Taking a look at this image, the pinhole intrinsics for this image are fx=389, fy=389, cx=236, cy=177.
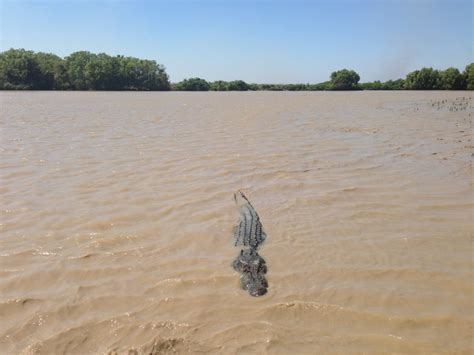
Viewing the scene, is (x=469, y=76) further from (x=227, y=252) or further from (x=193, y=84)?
(x=227, y=252)

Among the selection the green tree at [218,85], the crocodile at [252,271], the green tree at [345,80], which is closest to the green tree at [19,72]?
the green tree at [218,85]

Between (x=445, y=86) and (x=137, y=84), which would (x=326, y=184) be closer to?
(x=445, y=86)

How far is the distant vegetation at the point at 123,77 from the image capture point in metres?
47.2

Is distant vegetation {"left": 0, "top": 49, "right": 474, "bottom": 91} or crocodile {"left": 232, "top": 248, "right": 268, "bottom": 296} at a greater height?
distant vegetation {"left": 0, "top": 49, "right": 474, "bottom": 91}

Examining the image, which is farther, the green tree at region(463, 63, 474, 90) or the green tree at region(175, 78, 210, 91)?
the green tree at region(175, 78, 210, 91)

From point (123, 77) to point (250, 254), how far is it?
62452 mm

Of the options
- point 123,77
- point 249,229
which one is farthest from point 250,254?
point 123,77

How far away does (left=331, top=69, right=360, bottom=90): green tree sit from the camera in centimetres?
6178

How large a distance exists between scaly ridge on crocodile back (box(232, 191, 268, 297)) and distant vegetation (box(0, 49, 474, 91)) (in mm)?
47078

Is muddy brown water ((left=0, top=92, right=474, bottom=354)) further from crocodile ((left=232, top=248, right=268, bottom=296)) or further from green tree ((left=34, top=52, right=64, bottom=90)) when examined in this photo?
green tree ((left=34, top=52, right=64, bottom=90))

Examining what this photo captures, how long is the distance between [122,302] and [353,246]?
95.7 inches

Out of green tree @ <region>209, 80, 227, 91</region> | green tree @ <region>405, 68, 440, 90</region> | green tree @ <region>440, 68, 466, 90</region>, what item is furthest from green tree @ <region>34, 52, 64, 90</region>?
green tree @ <region>440, 68, 466, 90</region>

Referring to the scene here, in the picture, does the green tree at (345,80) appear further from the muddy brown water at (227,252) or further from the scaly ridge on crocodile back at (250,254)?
the scaly ridge on crocodile back at (250,254)

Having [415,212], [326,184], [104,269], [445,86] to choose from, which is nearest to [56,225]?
[104,269]
